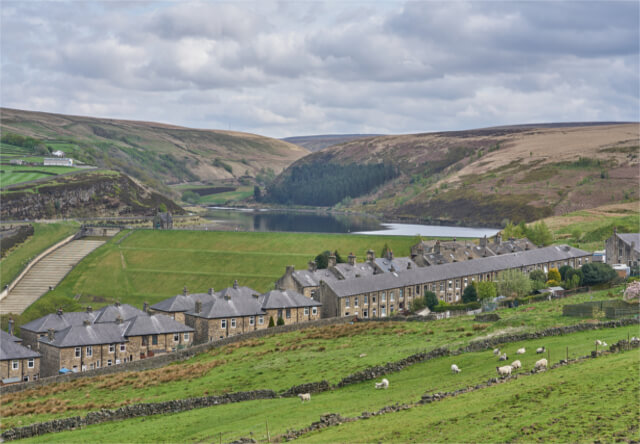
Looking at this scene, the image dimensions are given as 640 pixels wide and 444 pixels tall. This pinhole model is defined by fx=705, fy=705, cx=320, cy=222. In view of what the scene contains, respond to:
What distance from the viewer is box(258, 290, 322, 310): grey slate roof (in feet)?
290

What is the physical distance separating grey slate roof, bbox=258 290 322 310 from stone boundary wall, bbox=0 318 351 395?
10.8 meters

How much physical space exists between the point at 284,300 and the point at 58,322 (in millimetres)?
27108

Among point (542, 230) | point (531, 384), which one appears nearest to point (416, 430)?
point (531, 384)

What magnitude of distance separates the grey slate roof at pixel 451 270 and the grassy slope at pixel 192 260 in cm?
3678

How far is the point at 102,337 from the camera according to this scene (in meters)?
76.6

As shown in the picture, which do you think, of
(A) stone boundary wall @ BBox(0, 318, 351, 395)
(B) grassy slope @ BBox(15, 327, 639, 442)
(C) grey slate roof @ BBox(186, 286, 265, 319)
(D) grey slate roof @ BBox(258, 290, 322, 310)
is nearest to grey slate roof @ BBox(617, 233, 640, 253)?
(D) grey slate roof @ BBox(258, 290, 322, 310)

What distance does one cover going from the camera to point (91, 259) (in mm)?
157750

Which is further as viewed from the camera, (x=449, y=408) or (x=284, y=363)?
(x=284, y=363)

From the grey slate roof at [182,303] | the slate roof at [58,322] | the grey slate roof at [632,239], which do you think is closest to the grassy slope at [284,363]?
the grey slate roof at [182,303]

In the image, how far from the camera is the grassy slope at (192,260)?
136 m

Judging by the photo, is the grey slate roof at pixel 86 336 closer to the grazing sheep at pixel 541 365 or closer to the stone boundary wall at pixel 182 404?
the stone boundary wall at pixel 182 404

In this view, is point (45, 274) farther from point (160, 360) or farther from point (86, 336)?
point (160, 360)

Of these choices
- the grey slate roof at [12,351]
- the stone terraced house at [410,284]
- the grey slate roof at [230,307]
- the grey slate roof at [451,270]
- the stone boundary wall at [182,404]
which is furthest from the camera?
the grey slate roof at [451,270]

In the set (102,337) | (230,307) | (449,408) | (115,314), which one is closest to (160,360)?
(102,337)
